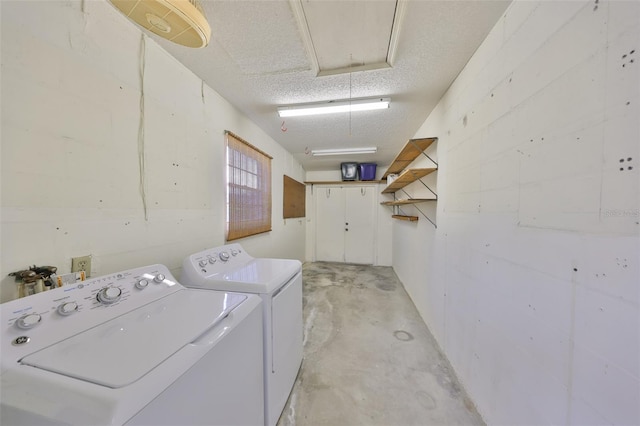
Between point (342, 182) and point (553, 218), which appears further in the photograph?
point (342, 182)

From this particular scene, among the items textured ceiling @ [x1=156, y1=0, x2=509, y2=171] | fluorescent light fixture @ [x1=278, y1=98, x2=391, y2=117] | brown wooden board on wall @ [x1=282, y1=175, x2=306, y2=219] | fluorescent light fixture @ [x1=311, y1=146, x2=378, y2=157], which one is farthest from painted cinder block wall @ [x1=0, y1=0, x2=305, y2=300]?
fluorescent light fixture @ [x1=311, y1=146, x2=378, y2=157]

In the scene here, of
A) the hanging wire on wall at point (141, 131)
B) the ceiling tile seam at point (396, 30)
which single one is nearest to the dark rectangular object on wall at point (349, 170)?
the ceiling tile seam at point (396, 30)

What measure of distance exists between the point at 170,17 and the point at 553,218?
1911 millimetres

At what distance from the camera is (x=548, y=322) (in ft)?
3.00

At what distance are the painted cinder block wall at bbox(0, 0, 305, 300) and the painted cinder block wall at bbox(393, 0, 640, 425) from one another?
2.18 metres

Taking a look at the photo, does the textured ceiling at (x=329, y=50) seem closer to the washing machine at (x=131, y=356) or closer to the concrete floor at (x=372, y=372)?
the washing machine at (x=131, y=356)

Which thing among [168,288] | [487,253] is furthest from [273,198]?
[487,253]

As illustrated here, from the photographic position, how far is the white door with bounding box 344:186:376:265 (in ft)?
17.2

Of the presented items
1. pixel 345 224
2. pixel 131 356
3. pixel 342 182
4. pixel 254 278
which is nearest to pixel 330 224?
pixel 345 224

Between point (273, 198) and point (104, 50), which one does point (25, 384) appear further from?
point (273, 198)

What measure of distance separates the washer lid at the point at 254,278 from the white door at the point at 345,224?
377 cm

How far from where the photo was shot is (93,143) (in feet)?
3.70

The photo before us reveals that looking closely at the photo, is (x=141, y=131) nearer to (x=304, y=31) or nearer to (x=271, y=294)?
(x=304, y=31)

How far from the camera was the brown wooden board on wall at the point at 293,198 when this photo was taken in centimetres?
405
